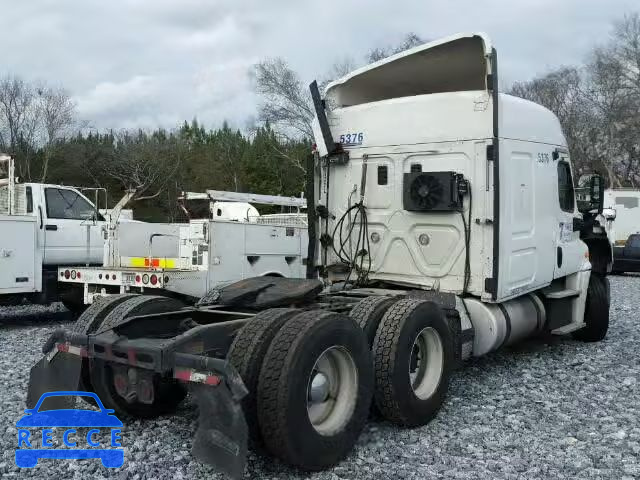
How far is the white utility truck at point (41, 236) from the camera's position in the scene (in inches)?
394

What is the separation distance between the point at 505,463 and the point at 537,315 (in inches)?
139

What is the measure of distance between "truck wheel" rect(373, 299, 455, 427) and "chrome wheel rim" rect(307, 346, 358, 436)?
46 centimetres

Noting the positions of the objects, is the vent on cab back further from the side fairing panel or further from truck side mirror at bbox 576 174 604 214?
truck side mirror at bbox 576 174 604 214

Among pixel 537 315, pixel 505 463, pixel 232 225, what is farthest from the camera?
pixel 232 225

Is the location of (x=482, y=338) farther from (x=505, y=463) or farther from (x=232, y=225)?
(x=232, y=225)

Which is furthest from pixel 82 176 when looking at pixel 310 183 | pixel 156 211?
pixel 310 183

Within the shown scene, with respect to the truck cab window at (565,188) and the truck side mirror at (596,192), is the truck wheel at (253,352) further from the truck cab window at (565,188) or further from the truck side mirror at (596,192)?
the truck side mirror at (596,192)

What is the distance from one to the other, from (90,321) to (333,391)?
1.97 metres

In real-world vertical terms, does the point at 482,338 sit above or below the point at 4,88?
below

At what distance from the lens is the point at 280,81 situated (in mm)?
38438
